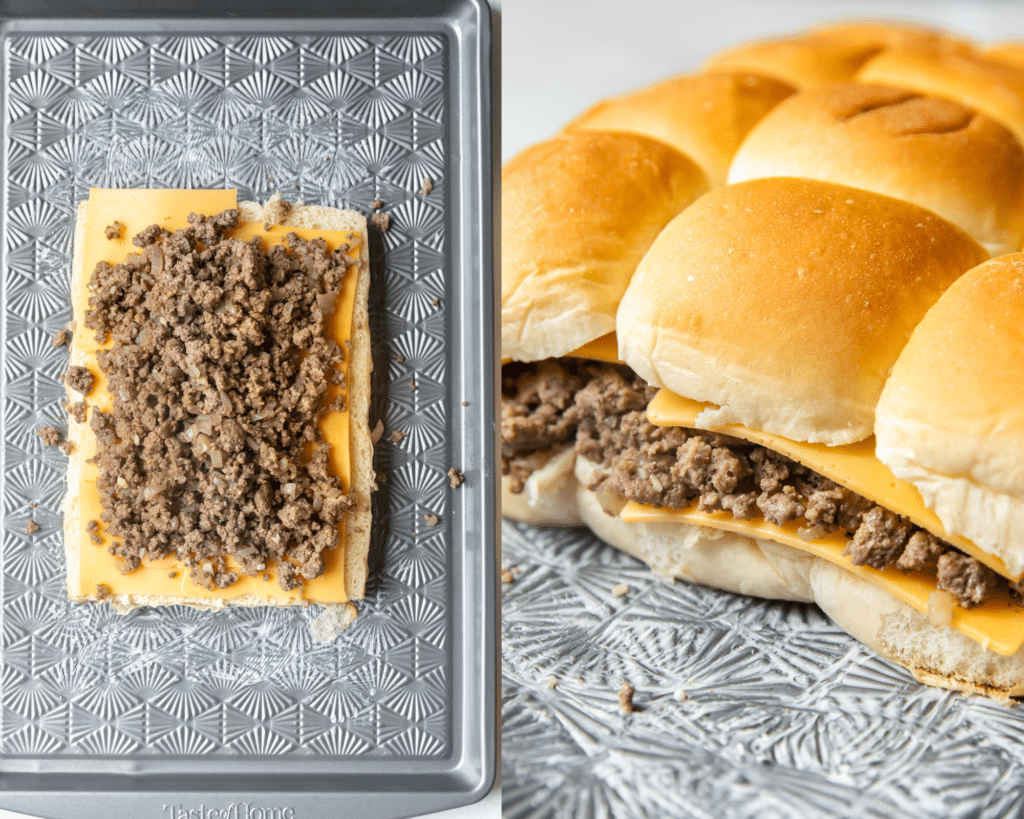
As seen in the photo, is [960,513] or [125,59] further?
[125,59]

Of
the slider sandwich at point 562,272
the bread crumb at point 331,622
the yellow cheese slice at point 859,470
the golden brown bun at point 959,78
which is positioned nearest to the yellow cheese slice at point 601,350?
the slider sandwich at point 562,272

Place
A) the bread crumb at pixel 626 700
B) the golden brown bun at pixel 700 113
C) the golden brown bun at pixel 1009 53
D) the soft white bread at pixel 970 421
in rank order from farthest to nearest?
the golden brown bun at pixel 1009 53 → the golden brown bun at pixel 700 113 → the bread crumb at pixel 626 700 → the soft white bread at pixel 970 421

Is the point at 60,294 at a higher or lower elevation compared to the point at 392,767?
higher

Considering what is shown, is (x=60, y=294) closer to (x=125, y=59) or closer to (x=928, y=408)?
(x=125, y=59)

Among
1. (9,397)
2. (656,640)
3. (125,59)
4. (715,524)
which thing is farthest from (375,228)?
(656,640)

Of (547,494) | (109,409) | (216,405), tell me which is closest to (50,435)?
→ (109,409)

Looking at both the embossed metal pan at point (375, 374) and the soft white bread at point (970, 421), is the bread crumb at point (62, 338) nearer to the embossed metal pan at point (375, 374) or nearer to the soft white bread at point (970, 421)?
the embossed metal pan at point (375, 374)
